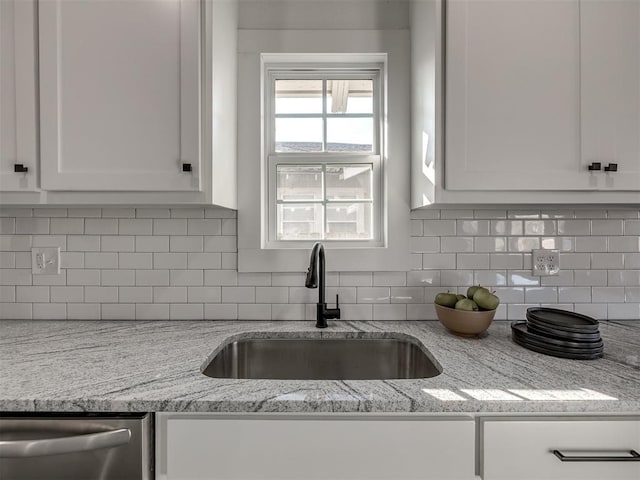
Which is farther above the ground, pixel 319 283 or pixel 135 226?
pixel 135 226

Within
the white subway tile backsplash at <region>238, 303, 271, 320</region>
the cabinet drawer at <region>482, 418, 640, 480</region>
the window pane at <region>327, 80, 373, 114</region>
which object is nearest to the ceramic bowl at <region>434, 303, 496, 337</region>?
the cabinet drawer at <region>482, 418, 640, 480</region>

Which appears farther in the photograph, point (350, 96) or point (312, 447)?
point (350, 96)

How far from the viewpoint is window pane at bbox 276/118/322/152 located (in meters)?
1.63

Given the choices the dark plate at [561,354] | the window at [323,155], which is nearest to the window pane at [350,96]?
the window at [323,155]

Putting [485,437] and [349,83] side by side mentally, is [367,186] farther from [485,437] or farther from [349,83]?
[485,437]

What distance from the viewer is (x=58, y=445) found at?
0.79m

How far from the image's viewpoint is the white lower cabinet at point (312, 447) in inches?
32.9

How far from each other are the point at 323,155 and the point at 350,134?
174 mm

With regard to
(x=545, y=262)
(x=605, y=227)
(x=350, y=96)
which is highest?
(x=350, y=96)

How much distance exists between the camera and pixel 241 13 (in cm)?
152

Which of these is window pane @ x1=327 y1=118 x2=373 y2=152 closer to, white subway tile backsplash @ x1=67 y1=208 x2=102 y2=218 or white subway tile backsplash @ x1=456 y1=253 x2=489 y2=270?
white subway tile backsplash @ x1=456 y1=253 x2=489 y2=270

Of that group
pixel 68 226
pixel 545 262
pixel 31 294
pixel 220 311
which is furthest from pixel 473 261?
pixel 31 294

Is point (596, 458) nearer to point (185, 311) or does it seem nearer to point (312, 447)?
point (312, 447)

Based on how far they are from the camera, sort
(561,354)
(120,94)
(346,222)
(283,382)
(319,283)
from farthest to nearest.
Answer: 1. (346,222)
2. (319,283)
3. (120,94)
4. (561,354)
5. (283,382)
